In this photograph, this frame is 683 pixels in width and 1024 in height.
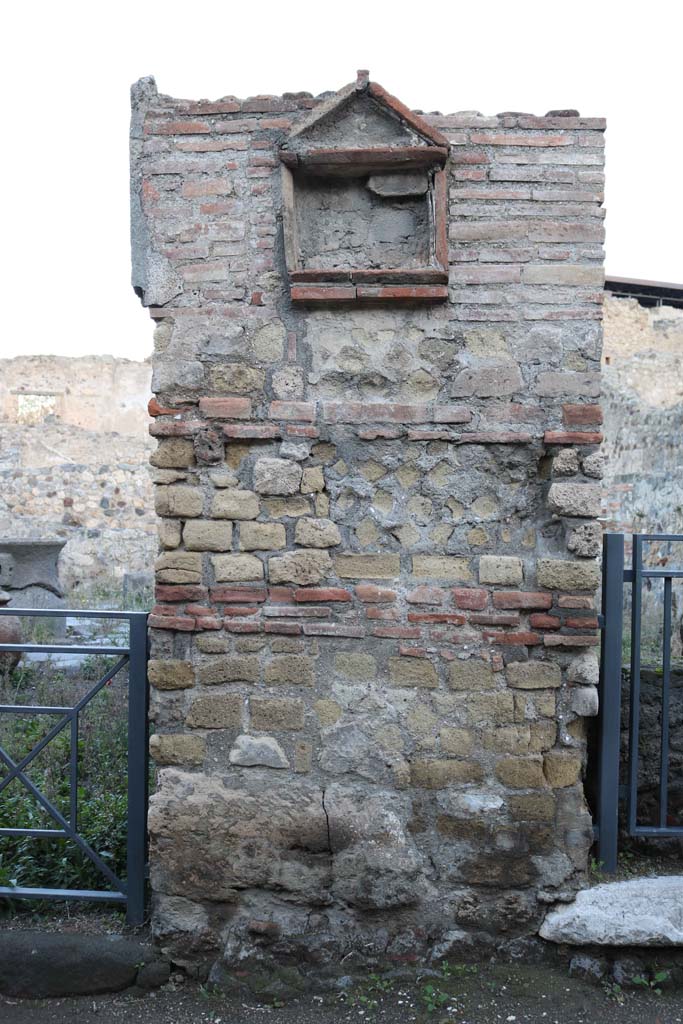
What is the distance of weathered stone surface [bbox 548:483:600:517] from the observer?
2961 mm

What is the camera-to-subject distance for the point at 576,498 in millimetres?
2965

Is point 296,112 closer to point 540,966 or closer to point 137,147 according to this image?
point 137,147

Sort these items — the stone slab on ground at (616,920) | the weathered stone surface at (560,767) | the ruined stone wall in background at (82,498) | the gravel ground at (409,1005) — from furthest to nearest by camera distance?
the ruined stone wall in background at (82,498) → the weathered stone surface at (560,767) → the stone slab on ground at (616,920) → the gravel ground at (409,1005)

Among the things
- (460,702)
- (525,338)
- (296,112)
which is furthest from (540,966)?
(296,112)

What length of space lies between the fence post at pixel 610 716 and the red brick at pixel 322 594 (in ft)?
3.39

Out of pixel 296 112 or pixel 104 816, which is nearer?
pixel 296 112

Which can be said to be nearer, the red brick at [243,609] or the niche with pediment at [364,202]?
the niche with pediment at [364,202]

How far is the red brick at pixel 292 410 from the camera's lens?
3008 millimetres

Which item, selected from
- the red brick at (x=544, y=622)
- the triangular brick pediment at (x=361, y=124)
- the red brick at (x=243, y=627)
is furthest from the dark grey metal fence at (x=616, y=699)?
the triangular brick pediment at (x=361, y=124)

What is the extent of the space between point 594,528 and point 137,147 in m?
2.20

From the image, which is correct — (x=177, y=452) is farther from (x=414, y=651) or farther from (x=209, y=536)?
(x=414, y=651)

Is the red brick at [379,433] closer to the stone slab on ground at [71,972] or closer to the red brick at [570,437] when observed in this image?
the red brick at [570,437]

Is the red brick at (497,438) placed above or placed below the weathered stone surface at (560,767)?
above

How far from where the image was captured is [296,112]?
301 centimetres
